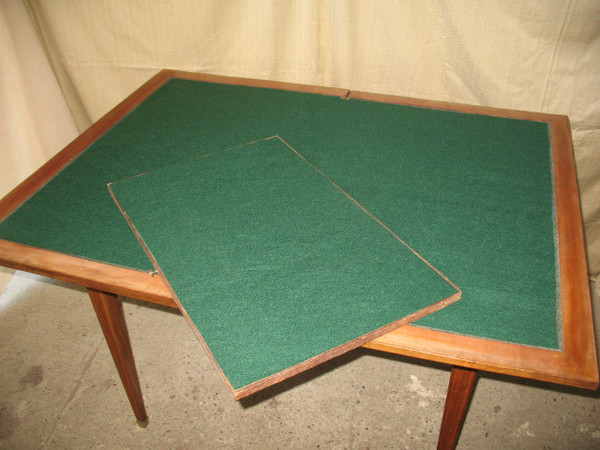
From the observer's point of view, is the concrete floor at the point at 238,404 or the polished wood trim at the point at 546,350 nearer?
the polished wood trim at the point at 546,350

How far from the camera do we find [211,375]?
1746 millimetres

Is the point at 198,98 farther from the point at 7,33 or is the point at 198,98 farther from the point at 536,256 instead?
the point at 536,256

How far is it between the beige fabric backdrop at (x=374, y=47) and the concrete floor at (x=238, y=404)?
738mm

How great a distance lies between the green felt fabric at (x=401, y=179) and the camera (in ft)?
3.18

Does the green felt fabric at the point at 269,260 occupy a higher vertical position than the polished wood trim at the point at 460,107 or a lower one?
lower

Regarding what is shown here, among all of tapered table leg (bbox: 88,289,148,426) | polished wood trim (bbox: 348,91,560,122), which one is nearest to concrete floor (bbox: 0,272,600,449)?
tapered table leg (bbox: 88,289,148,426)

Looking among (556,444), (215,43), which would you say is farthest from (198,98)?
(556,444)

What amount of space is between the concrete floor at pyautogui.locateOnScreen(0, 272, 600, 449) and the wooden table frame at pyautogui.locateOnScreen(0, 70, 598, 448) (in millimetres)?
184

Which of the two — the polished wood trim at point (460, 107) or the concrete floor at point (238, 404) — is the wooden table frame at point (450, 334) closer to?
the polished wood trim at point (460, 107)

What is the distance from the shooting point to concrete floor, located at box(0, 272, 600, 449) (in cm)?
155

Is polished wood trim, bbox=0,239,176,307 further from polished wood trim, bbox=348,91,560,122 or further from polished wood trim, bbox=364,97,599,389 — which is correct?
polished wood trim, bbox=348,91,560,122

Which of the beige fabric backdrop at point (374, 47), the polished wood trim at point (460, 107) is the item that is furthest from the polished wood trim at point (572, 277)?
the beige fabric backdrop at point (374, 47)

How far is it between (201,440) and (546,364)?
110 centimetres

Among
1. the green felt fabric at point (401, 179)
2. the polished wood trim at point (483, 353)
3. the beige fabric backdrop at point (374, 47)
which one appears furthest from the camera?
the beige fabric backdrop at point (374, 47)
